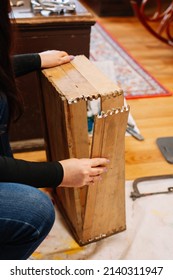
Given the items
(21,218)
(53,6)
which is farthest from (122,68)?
(21,218)

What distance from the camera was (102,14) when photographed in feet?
11.9

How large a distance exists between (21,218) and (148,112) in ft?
4.15

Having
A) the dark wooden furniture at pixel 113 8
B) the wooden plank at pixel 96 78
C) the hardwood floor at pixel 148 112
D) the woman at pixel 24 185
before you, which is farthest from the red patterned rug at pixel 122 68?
the woman at pixel 24 185

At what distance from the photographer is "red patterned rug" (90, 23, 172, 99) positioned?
2.15 metres

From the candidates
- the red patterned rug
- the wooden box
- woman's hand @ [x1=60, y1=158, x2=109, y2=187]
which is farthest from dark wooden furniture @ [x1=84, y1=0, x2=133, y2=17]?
woman's hand @ [x1=60, y1=158, x2=109, y2=187]

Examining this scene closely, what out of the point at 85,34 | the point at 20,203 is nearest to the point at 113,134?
the point at 20,203

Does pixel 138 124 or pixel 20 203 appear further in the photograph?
pixel 138 124

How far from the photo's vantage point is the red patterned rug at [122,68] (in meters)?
2.15

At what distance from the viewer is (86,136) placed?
1022 mm

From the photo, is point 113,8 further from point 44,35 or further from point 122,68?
point 44,35

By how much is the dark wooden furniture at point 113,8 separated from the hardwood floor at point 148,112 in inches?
16.2
